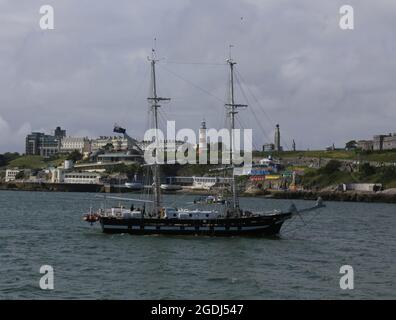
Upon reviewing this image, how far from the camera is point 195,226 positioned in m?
67.8

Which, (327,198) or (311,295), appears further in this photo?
(327,198)

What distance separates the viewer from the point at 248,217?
68250 millimetres

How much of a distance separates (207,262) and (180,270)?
14.7 ft

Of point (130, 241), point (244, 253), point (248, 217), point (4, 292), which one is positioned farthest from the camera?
point (248, 217)

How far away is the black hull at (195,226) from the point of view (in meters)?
67.6

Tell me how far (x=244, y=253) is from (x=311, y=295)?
17479 mm

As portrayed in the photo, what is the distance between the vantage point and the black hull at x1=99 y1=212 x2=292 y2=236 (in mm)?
67625

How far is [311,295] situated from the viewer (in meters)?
39.1

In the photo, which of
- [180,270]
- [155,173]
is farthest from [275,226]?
[180,270]

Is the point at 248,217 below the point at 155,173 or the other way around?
below
